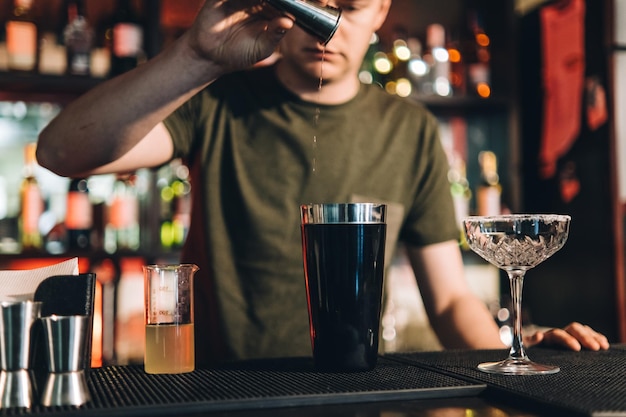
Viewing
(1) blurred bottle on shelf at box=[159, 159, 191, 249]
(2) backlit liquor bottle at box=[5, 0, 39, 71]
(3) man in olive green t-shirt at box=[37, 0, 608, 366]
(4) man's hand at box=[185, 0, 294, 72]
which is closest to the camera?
(4) man's hand at box=[185, 0, 294, 72]

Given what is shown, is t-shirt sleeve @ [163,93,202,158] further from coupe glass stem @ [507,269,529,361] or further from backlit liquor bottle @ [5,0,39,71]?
backlit liquor bottle @ [5,0,39,71]

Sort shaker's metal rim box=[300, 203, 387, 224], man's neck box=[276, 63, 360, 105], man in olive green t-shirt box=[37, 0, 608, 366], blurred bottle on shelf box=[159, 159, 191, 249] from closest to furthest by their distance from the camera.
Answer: shaker's metal rim box=[300, 203, 387, 224]
man in olive green t-shirt box=[37, 0, 608, 366]
man's neck box=[276, 63, 360, 105]
blurred bottle on shelf box=[159, 159, 191, 249]

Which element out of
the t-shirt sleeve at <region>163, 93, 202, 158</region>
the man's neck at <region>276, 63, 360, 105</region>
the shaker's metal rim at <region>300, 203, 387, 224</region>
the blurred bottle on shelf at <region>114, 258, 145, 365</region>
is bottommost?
the blurred bottle on shelf at <region>114, 258, 145, 365</region>

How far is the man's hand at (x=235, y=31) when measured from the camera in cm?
102

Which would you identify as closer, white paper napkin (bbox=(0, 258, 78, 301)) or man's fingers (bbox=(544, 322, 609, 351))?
white paper napkin (bbox=(0, 258, 78, 301))

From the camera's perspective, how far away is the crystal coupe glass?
896 mm

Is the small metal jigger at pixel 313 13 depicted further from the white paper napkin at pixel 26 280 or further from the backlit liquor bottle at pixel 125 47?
the backlit liquor bottle at pixel 125 47

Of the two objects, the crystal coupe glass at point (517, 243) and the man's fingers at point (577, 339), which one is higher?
the crystal coupe glass at point (517, 243)

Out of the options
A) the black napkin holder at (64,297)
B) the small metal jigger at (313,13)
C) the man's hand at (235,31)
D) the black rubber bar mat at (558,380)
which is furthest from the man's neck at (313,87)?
the black napkin holder at (64,297)

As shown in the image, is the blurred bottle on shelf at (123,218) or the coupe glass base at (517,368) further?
the blurred bottle on shelf at (123,218)

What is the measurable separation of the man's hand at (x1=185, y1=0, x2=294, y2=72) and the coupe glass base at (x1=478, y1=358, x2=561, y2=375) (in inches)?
21.0

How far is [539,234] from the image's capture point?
905 millimetres

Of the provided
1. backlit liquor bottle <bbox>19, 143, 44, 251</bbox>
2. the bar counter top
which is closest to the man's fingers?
the bar counter top

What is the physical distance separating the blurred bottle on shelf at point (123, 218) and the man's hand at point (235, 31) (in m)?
1.37
